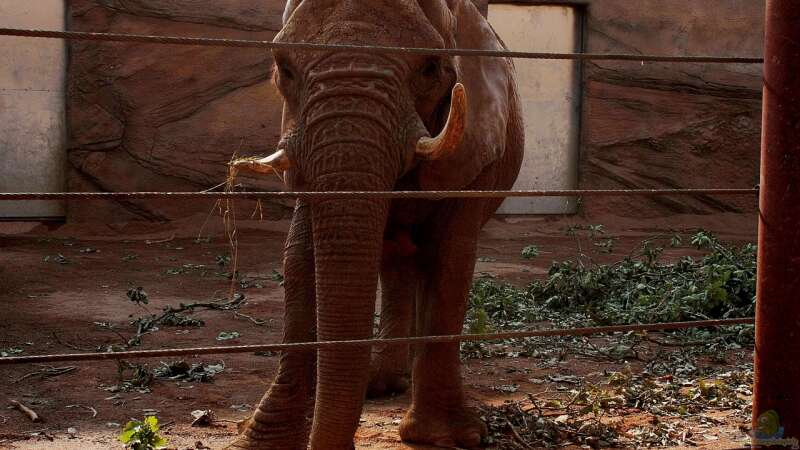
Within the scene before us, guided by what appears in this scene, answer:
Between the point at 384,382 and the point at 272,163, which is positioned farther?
the point at 384,382

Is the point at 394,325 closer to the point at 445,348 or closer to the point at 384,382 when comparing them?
the point at 384,382

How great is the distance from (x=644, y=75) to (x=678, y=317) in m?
6.61

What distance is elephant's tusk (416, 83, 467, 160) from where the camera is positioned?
3490mm

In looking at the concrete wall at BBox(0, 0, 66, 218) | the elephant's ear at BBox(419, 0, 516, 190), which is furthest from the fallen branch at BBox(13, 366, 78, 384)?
the concrete wall at BBox(0, 0, 66, 218)

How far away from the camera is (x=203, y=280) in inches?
333

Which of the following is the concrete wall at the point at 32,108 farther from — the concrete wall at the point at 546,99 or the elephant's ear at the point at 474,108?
the elephant's ear at the point at 474,108

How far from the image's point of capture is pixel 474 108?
4.40 metres

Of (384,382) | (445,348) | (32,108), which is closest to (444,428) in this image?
(445,348)


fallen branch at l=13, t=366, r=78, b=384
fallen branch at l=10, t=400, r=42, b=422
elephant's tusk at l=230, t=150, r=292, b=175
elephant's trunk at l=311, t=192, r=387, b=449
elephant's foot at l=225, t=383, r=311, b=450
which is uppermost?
elephant's tusk at l=230, t=150, r=292, b=175

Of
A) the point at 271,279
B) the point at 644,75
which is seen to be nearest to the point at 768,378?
the point at 271,279

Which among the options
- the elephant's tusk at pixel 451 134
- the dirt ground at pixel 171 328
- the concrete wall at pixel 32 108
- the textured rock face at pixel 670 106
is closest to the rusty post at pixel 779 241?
the elephant's tusk at pixel 451 134

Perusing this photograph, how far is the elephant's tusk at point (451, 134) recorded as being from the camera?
137 inches

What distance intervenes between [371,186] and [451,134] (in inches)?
13.5

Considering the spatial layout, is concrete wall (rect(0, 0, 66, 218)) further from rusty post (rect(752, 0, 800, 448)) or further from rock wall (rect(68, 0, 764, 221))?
rusty post (rect(752, 0, 800, 448))
